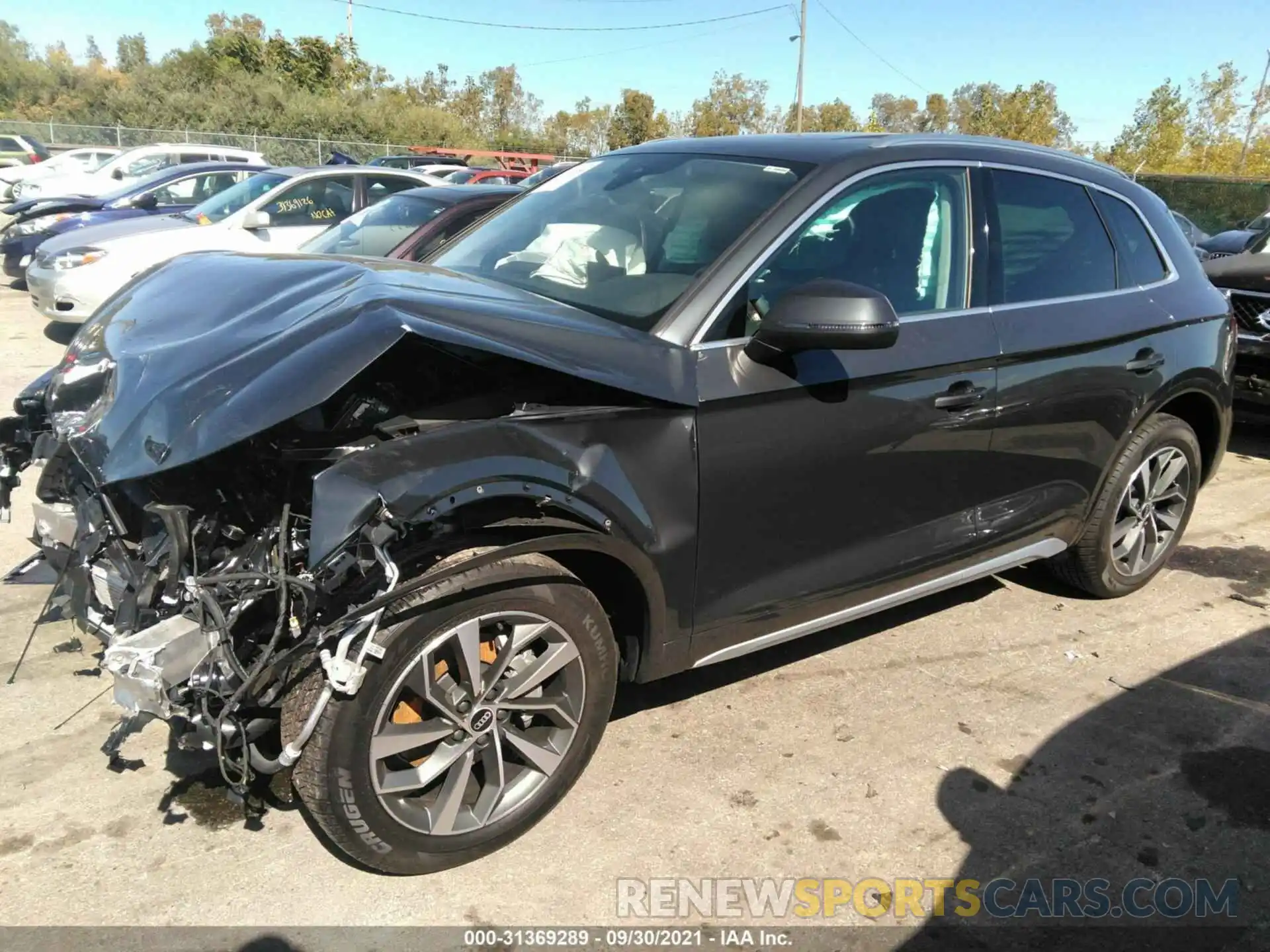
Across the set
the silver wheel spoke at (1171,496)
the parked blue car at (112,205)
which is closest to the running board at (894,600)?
the silver wheel spoke at (1171,496)

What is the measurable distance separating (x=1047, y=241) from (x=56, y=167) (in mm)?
24666

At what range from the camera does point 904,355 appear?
10.2 feet

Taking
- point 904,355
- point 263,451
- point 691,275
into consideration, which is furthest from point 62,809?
point 904,355

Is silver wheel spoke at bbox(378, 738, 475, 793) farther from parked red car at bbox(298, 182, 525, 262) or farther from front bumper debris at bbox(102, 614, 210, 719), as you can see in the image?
parked red car at bbox(298, 182, 525, 262)

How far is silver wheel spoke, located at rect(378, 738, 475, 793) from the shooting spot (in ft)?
7.97

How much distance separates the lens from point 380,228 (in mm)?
7914

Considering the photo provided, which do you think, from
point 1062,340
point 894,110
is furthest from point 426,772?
point 894,110

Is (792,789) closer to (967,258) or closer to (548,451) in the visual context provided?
(548,451)

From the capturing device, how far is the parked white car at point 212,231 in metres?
8.49

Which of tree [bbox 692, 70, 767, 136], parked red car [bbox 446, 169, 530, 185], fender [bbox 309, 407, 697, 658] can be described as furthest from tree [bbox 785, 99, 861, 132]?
fender [bbox 309, 407, 697, 658]

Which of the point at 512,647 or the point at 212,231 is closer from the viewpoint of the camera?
the point at 512,647

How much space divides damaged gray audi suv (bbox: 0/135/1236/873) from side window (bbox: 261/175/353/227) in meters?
6.75

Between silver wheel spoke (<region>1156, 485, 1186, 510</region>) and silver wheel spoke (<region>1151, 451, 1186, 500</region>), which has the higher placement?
silver wheel spoke (<region>1151, 451, 1186, 500</region>)

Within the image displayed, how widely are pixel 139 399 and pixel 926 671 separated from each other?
294 centimetres
